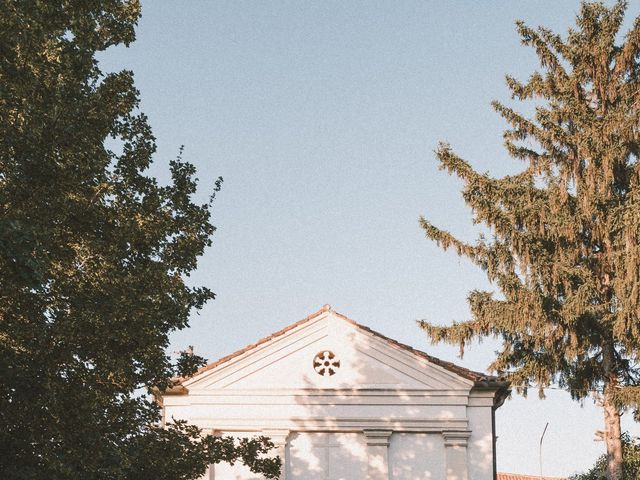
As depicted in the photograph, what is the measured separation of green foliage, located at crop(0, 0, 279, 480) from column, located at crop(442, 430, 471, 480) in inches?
311

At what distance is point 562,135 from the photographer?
795 inches

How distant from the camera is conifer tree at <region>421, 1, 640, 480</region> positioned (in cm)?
1884

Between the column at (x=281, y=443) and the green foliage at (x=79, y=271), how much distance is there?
6.46m

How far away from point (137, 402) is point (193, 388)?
8.09m

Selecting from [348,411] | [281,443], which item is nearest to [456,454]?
[348,411]

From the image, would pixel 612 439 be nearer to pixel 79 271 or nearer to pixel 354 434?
pixel 354 434

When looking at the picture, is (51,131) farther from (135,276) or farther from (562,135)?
(562,135)

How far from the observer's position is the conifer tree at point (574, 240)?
61.8ft

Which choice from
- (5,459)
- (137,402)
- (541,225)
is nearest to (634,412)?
(541,225)

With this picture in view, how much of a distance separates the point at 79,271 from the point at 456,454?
11.3m

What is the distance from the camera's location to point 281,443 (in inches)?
775

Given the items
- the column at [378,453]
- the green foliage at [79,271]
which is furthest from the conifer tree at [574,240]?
the green foliage at [79,271]

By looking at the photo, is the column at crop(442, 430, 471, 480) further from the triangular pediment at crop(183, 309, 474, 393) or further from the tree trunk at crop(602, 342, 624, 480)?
the tree trunk at crop(602, 342, 624, 480)

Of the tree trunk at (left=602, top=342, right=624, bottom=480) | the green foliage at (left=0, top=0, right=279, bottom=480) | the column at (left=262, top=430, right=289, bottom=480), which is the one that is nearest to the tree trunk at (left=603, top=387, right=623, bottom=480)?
the tree trunk at (left=602, top=342, right=624, bottom=480)
